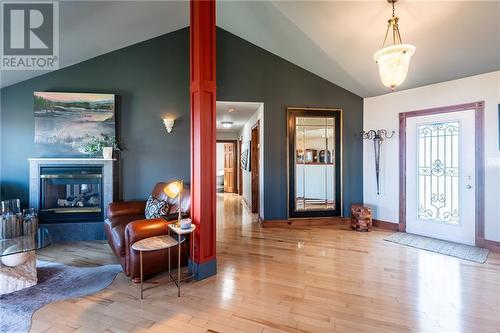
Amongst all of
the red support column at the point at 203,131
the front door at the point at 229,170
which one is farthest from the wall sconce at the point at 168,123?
the front door at the point at 229,170

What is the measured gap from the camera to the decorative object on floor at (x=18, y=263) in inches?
96.2

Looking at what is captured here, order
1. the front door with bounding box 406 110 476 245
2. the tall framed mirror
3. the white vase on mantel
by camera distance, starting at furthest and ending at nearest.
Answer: the tall framed mirror, the white vase on mantel, the front door with bounding box 406 110 476 245

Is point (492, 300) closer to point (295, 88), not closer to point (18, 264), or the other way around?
point (295, 88)

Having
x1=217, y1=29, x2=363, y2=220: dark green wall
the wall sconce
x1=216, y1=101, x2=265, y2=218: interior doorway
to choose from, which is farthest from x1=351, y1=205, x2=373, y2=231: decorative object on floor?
the wall sconce

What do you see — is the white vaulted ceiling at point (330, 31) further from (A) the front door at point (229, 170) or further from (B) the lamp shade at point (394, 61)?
(A) the front door at point (229, 170)

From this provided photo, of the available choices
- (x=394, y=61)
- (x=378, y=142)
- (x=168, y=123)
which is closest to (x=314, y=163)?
(x=378, y=142)

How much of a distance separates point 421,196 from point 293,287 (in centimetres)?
306

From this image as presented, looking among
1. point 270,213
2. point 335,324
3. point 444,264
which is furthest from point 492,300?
point 270,213

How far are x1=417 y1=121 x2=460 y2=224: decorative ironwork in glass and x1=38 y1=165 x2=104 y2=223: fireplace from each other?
5.25 metres

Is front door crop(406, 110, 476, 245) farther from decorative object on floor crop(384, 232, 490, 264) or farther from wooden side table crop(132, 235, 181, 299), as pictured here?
wooden side table crop(132, 235, 181, 299)

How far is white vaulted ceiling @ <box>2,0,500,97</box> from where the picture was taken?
2990 mm

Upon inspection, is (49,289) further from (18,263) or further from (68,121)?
(68,121)

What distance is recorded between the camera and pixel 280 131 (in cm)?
488

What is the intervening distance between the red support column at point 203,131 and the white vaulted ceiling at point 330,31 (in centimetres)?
119
